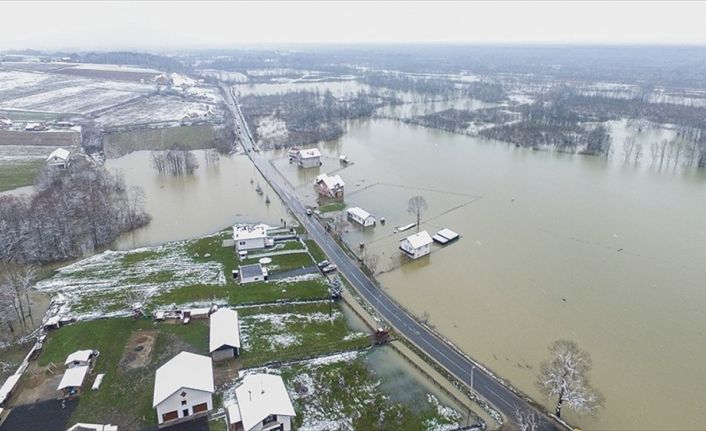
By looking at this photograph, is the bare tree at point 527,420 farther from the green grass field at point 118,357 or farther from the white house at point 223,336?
the green grass field at point 118,357

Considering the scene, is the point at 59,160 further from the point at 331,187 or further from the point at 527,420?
the point at 527,420

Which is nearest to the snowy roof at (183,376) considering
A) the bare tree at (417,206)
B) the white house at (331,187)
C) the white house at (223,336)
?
the white house at (223,336)

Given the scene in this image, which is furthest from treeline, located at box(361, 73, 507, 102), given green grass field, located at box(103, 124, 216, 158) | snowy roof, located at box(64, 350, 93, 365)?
snowy roof, located at box(64, 350, 93, 365)

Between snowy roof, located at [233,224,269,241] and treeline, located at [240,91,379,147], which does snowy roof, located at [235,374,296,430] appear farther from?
treeline, located at [240,91,379,147]

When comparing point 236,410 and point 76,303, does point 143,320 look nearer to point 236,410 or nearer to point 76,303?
point 76,303

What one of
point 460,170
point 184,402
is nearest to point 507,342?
point 184,402

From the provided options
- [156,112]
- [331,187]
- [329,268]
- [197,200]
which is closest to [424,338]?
[329,268]
